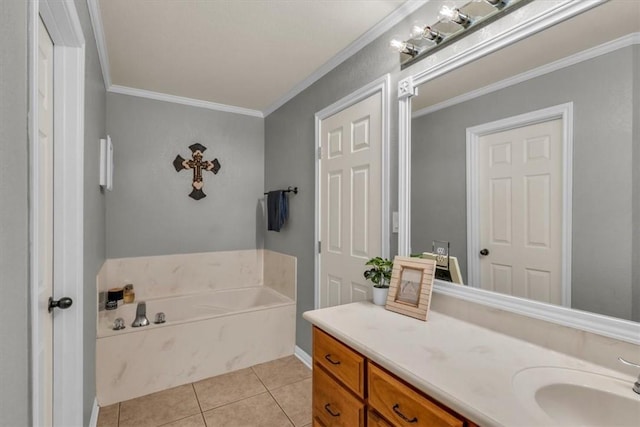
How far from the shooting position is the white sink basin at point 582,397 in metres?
0.89

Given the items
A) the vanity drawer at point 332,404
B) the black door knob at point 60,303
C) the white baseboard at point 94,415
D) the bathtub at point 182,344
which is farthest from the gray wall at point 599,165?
the white baseboard at point 94,415

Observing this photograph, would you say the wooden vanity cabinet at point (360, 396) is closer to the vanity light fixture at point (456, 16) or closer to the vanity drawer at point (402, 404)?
the vanity drawer at point (402, 404)

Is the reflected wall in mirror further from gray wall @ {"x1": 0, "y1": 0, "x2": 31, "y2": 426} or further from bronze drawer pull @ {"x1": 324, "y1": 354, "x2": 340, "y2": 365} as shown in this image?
gray wall @ {"x1": 0, "y1": 0, "x2": 31, "y2": 426}

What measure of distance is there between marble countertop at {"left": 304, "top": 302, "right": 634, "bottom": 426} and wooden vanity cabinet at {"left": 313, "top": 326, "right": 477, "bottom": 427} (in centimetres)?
5

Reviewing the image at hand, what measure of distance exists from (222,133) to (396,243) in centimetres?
Result: 248

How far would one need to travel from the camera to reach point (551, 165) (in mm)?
1187

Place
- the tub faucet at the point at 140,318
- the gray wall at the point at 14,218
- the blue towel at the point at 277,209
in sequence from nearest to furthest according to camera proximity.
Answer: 1. the gray wall at the point at 14,218
2. the tub faucet at the point at 140,318
3. the blue towel at the point at 277,209

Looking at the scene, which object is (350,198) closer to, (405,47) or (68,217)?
(405,47)

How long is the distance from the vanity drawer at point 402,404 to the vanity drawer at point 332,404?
0.12m

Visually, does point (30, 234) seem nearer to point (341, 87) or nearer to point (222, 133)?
point (341, 87)

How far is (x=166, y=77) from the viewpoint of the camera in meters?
2.79

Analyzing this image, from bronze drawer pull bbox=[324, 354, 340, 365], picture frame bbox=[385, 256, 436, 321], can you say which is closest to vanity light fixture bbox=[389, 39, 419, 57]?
picture frame bbox=[385, 256, 436, 321]

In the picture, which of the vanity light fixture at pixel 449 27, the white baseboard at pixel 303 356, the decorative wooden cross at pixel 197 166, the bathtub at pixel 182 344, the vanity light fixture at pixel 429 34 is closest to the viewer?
the vanity light fixture at pixel 449 27

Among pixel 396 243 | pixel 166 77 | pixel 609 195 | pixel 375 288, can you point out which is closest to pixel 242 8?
pixel 166 77
